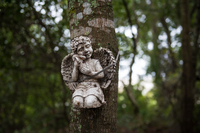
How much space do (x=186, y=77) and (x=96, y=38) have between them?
403cm

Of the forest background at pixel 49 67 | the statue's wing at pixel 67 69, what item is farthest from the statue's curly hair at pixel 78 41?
the forest background at pixel 49 67

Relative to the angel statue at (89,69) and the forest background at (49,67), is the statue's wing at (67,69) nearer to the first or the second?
the angel statue at (89,69)

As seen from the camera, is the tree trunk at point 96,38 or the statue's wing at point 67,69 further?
the statue's wing at point 67,69

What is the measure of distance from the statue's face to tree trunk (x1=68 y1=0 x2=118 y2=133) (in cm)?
16

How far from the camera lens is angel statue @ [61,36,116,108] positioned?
6.33ft

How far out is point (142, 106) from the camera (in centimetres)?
971

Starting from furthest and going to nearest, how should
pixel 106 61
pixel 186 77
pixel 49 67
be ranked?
pixel 49 67 → pixel 186 77 → pixel 106 61

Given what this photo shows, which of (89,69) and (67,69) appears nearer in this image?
(89,69)

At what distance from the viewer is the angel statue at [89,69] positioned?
1.93 metres

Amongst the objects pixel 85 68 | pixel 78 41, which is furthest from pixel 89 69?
pixel 78 41

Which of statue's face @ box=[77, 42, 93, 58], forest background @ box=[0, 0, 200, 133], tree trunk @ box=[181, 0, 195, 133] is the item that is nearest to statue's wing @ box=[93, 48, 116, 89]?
statue's face @ box=[77, 42, 93, 58]

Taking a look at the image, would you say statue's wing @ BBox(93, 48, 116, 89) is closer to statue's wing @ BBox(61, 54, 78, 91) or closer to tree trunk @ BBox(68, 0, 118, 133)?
tree trunk @ BBox(68, 0, 118, 133)

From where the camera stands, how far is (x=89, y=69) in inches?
77.3

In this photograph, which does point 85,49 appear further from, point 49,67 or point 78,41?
point 49,67
